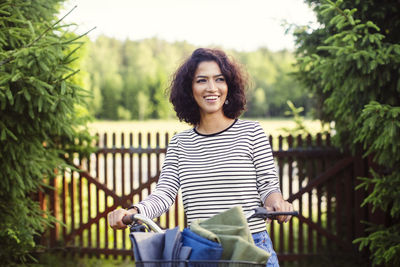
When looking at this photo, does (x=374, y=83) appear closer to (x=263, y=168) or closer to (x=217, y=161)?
(x=263, y=168)

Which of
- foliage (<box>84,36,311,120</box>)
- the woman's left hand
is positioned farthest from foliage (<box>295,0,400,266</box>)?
foliage (<box>84,36,311,120</box>)

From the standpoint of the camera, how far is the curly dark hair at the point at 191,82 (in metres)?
2.37

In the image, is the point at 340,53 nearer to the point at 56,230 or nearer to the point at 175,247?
the point at 175,247

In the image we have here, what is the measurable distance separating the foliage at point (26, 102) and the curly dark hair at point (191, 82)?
1415mm

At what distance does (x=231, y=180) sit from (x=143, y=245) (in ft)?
2.60

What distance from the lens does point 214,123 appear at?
230 centimetres

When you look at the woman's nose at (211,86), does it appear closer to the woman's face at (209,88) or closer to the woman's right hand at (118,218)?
the woman's face at (209,88)

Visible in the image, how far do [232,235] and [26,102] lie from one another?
9.86ft

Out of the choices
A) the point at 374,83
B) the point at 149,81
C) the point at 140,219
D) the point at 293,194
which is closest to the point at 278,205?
the point at 140,219

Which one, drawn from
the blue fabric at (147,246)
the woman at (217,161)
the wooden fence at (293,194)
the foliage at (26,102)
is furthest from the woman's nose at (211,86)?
the wooden fence at (293,194)

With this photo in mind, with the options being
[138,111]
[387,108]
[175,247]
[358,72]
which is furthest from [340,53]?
[138,111]

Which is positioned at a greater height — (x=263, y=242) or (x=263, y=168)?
(x=263, y=168)

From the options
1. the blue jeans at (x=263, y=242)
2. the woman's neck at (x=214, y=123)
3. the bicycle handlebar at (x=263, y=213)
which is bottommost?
the blue jeans at (x=263, y=242)

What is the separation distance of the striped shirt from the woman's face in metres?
0.16
